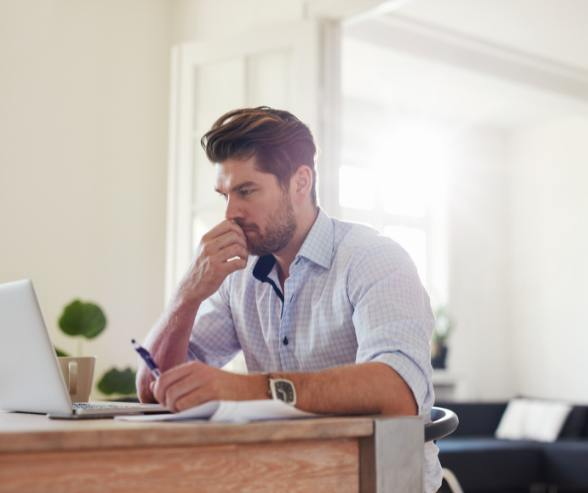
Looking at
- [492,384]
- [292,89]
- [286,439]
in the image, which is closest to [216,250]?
[286,439]

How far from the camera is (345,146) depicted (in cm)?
752

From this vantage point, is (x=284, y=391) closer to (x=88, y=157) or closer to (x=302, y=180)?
(x=302, y=180)

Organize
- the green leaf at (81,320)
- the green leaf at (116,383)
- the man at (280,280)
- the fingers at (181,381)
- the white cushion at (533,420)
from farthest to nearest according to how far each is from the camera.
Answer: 1. the white cushion at (533,420)
2. the green leaf at (116,383)
3. the green leaf at (81,320)
4. the man at (280,280)
5. the fingers at (181,381)

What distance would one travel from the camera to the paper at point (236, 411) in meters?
1.06

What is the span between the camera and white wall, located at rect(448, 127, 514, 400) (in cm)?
809

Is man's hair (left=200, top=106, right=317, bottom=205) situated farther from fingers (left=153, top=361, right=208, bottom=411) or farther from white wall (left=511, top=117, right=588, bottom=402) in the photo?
white wall (left=511, top=117, right=588, bottom=402)

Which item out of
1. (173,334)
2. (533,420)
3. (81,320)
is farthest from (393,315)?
(533,420)

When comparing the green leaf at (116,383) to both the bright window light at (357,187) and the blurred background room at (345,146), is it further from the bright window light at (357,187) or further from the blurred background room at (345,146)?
the bright window light at (357,187)

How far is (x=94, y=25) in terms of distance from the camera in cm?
443

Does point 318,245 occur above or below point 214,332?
above

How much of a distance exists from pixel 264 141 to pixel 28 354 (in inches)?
28.0

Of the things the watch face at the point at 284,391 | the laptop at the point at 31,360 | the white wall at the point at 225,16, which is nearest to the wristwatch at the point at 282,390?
the watch face at the point at 284,391

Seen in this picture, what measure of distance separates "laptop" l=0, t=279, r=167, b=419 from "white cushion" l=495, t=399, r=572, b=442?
18.5 feet

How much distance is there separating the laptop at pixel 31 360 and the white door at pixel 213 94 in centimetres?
253
